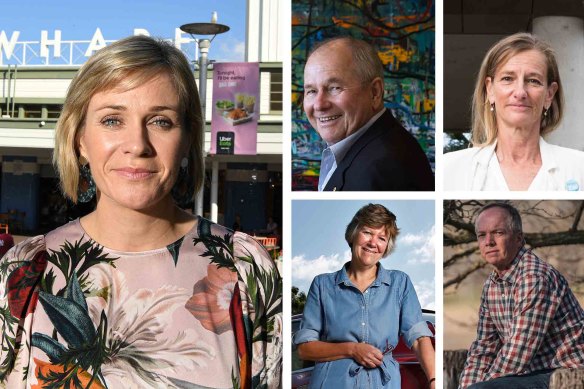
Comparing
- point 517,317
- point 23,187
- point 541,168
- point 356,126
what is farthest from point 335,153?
point 23,187

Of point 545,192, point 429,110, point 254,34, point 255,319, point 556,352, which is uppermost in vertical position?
point 254,34

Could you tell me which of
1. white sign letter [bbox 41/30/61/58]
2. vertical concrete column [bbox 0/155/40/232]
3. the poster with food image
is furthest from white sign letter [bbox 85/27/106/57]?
the poster with food image

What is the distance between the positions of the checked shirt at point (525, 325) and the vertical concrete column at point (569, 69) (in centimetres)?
46

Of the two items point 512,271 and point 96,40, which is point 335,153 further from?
point 96,40

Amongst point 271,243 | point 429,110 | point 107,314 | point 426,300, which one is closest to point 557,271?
point 426,300

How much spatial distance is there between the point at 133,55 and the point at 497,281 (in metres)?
2.07

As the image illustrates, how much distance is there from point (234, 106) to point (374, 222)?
12.3 meters

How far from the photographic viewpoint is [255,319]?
187 centimetres

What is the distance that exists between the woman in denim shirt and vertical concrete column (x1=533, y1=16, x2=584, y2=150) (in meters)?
0.73

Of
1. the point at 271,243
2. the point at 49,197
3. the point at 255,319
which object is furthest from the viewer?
the point at 49,197

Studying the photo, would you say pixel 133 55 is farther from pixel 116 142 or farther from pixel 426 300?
pixel 426 300

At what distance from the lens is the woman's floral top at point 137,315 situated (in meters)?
1.77

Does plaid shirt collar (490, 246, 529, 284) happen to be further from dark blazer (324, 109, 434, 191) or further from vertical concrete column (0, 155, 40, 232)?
vertical concrete column (0, 155, 40, 232)

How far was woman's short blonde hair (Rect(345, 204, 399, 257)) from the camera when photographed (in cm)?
339
